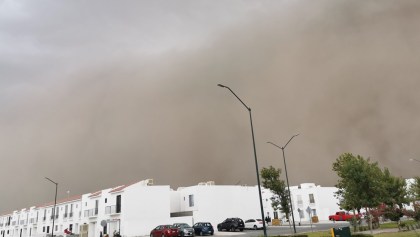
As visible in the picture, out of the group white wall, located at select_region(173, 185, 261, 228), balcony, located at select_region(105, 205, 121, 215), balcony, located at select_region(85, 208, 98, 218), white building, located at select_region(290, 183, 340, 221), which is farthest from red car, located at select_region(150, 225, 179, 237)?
white building, located at select_region(290, 183, 340, 221)

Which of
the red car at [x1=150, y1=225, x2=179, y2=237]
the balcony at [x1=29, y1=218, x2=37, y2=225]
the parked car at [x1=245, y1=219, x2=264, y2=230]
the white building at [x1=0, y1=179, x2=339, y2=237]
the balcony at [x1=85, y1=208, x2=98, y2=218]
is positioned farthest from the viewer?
the balcony at [x1=29, y1=218, x2=37, y2=225]

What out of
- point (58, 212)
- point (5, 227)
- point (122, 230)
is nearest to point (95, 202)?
point (122, 230)

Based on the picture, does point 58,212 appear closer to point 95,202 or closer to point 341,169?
point 95,202

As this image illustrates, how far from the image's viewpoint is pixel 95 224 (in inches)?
2542

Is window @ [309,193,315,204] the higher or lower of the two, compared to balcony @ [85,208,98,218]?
higher

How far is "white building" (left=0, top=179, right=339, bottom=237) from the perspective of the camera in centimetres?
5691

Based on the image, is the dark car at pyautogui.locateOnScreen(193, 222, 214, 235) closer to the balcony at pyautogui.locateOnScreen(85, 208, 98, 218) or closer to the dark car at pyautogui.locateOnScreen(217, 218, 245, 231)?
the dark car at pyautogui.locateOnScreen(217, 218, 245, 231)

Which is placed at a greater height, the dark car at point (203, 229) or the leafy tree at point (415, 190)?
the leafy tree at point (415, 190)

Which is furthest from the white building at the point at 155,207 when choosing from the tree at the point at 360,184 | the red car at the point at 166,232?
the tree at the point at 360,184

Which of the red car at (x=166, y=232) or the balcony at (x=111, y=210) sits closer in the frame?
the red car at (x=166, y=232)

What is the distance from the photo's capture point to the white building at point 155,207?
56.9m

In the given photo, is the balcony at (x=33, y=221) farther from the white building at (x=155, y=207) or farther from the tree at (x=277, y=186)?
the tree at (x=277, y=186)

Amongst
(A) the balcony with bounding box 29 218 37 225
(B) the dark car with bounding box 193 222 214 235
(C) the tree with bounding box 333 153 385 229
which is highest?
(A) the balcony with bounding box 29 218 37 225

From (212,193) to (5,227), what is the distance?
79648 mm
